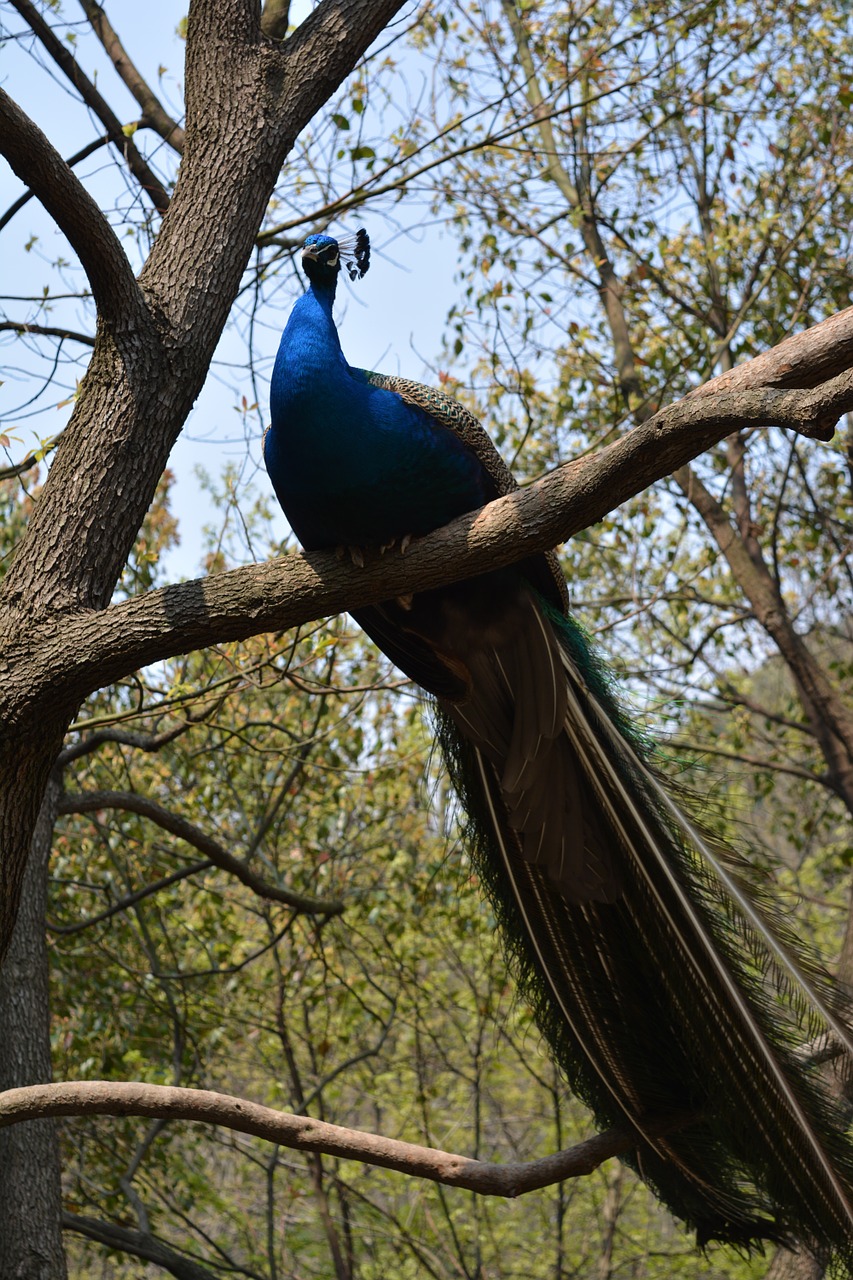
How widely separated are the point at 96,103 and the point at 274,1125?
13.5ft

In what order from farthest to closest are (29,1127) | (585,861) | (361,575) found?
(29,1127) → (585,861) → (361,575)

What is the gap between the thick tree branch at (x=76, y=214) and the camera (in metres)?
2.58

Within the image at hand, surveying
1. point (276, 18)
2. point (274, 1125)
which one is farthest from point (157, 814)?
point (276, 18)

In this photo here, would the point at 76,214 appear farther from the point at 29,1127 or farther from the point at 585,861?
the point at 29,1127

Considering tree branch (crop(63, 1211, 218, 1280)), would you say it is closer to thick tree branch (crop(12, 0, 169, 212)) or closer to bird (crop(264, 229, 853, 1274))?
bird (crop(264, 229, 853, 1274))

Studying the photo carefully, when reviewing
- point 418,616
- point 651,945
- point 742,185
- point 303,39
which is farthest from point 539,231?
point 651,945

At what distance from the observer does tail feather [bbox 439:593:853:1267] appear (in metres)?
3.20

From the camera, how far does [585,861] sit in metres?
3.70

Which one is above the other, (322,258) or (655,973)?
(322,258)

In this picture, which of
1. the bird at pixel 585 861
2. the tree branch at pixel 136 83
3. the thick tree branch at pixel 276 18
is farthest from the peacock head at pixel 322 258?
the tree branch at pixel 136 83

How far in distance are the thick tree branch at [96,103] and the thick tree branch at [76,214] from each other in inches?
74.1

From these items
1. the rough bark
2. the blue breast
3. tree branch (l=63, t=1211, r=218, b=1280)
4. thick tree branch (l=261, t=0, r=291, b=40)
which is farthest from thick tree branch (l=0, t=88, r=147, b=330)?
tree branch (l=63, t=1211, r=218, b=1280)

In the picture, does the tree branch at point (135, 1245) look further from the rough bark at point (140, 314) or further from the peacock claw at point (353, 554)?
the peacock claw at point (353, 554)

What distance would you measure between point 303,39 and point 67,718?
2299 mm
